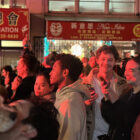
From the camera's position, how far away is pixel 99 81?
2.93 meters

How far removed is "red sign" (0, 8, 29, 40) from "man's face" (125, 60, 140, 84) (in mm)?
8877

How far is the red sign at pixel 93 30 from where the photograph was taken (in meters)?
11.0

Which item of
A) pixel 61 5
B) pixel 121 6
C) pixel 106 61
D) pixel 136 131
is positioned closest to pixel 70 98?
pixel 136 131

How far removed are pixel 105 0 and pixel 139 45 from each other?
2716mm

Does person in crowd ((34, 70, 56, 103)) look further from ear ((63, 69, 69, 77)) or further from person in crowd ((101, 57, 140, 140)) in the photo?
person in crowd ((101, 57, 140, 140))

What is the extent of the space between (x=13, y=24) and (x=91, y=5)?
3895 mm

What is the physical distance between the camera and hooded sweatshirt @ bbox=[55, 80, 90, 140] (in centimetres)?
221

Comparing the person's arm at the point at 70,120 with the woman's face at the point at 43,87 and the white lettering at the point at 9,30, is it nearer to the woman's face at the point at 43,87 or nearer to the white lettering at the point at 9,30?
the woman's face at the point at 43,87

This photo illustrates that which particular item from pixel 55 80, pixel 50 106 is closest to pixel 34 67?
pixel 55 80

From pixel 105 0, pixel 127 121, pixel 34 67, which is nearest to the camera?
pixel 127 121

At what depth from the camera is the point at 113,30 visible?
1122 centimetres

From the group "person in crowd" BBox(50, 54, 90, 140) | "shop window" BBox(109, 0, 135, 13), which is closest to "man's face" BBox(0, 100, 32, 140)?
"person in crowd" BBox(50, 54, 90, 140)

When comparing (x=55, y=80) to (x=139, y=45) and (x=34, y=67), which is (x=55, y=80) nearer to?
(x=34, y=67)

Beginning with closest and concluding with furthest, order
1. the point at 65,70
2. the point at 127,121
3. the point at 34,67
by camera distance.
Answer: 1. the point at 127,121
2. the point at 65,70
3. the point at 34,67
